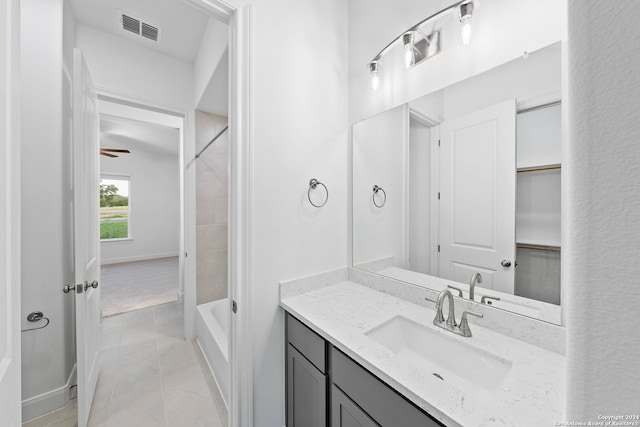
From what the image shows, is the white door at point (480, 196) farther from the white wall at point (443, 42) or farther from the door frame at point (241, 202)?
the door frame at point (241, 202)

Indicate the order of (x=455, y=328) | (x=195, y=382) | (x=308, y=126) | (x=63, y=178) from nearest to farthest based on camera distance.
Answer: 1. (x=455, y=328)
2. (x=308, y=126)
3. (x=63, y=178)
4. (x=195, y=382)

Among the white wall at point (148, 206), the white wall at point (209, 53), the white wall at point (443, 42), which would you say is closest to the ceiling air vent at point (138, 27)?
the white wall at point (209, 53)

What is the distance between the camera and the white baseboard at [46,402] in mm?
1592

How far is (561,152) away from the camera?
0.90m

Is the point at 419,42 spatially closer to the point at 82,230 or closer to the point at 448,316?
the point at 448,316

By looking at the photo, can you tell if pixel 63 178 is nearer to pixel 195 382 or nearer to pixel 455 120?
pixel 195 382

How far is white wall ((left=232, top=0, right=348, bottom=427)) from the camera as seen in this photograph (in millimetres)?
1304

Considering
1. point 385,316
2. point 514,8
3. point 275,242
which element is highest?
point 514,8

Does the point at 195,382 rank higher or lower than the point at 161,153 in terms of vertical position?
lower

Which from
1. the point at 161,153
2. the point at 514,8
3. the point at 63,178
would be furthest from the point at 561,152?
the point at 161,153

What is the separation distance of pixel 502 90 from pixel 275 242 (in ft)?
4.01

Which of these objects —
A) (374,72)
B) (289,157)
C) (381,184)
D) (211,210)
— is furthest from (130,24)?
(381,184)

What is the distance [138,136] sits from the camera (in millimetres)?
4906

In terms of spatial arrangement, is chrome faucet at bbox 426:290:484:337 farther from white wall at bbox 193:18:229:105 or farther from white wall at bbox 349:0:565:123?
white wall at bbox 193:18:229:105
